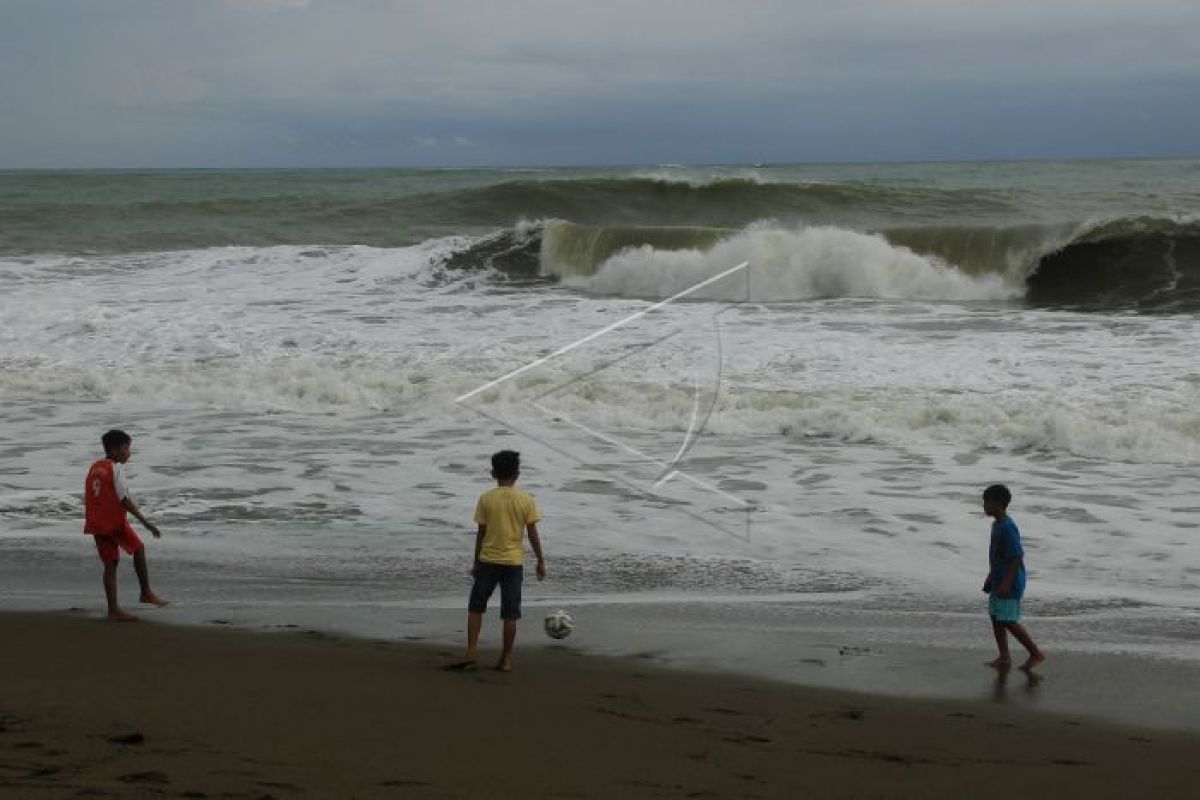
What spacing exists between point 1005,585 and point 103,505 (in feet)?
14.8

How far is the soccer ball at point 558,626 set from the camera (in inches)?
253

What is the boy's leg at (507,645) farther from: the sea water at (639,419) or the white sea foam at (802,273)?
the white sea foam at (802,273)

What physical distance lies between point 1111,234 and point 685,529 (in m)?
16.4

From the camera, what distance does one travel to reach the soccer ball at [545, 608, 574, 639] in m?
6.42

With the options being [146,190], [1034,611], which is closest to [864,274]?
[1034,611]

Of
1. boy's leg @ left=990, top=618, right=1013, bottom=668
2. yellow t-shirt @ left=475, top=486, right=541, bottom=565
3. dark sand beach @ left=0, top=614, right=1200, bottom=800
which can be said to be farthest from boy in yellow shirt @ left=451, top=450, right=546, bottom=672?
boy's leg @ left=990, top=618, right=1013, bottom=668

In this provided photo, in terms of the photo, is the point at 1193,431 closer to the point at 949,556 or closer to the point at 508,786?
the point at 949,556

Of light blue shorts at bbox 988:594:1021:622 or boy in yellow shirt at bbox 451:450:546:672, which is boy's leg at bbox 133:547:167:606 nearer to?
boy in yellow shirt at bbox 451:450:546:672

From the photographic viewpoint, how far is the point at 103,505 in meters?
7.18

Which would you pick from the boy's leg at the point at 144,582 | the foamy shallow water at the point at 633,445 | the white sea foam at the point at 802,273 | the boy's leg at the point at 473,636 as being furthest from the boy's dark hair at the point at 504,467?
the white sea foam at the point at 802,273

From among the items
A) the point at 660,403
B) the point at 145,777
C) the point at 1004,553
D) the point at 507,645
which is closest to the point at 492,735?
the point at 507,645

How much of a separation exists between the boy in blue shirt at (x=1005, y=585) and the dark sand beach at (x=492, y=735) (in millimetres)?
689

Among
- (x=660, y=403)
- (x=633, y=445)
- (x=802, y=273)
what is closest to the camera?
(x=633, y=445)

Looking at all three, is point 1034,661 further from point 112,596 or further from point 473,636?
point 112,596
